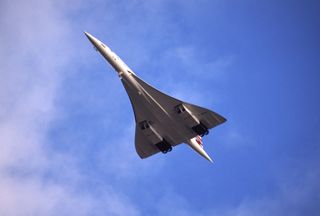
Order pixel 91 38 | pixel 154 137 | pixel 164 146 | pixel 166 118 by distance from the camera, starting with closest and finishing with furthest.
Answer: pixel 91 38 → pixel 166 118 → pixel 154 137 → pixel 164 146

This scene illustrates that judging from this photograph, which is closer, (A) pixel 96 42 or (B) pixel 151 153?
(A) pixel 96 42

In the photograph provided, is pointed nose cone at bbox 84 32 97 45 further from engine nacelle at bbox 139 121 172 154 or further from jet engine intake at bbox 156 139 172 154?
jet engine intake at bbox 156 139 172 154

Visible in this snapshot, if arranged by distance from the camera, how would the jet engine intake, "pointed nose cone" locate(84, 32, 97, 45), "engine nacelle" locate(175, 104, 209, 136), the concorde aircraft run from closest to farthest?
"pointed nose cone" locate(84, 32, 97, 45)
the concorde aircraft
"engine nacelle" locate(175, 104, 209, 136)
the jet engine intake

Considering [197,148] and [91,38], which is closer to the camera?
[91,38]

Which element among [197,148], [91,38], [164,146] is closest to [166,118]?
[164,146]

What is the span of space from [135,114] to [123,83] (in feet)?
9.94

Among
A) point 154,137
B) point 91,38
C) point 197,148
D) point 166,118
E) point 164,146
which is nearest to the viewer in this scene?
point 91,38

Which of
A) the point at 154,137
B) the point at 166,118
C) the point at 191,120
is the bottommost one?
the point at 154,137

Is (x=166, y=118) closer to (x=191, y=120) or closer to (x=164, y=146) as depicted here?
(x=191, y=120)

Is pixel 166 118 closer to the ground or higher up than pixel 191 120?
closer to the ground

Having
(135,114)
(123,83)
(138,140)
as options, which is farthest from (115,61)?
(138,140)

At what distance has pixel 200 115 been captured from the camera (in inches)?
1875

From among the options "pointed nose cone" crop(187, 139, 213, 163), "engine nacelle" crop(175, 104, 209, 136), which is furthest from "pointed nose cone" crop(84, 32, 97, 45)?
"pointed nose cone" crop(187, 139, 213, 163)

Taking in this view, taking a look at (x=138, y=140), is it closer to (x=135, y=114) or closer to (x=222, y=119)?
(x=135, y=114)
